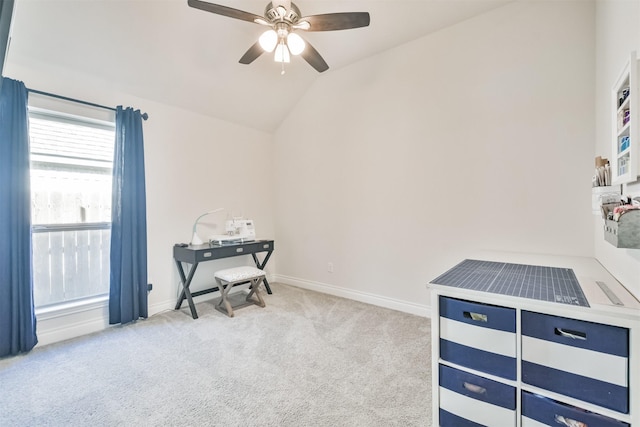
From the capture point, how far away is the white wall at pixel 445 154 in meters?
2.32

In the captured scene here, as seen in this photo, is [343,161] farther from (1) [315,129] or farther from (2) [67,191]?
Answer: (2) [67,191]

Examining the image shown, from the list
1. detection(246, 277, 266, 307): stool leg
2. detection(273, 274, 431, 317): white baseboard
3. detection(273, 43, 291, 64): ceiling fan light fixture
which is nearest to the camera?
detection(273, 43, 291, 64): ceiling fan light fixture

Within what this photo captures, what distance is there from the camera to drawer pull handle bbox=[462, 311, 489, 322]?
1.34 metres

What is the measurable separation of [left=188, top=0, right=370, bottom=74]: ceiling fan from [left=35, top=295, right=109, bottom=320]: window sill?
2790mm

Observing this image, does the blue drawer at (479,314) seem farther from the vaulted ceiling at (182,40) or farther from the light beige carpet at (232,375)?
the vaulted ceiling at (182,40)

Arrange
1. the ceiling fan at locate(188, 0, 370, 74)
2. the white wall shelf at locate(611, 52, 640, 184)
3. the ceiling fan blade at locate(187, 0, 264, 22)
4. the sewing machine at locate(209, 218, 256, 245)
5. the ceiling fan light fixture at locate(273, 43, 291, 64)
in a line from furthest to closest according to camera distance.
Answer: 1. the sewing machine at locate(209, 218, 256, 245)
2. the ceiling fan light fixture at locate(273, 43, 291, 64)
3. the ceiling fan at locate(188, 0, 370, 74)
4. the ceiling fan blade at locate(187, 0, 264, 22)
5. the white wall shelf at locate(611, 52, 640, 184)

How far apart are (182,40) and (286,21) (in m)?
1.32

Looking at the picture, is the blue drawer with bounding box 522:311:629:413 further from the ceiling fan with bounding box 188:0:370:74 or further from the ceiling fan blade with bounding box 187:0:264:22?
the ceiling fan blade with bounding box 187:0:264:22

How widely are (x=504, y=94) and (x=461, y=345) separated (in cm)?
227

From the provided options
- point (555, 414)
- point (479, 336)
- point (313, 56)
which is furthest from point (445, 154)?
point (555, 414)

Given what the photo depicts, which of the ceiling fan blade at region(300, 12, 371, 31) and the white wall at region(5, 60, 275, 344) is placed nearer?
the ceiling fan blade at region(300, 12, 371, 31)

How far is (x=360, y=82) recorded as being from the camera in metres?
3.50

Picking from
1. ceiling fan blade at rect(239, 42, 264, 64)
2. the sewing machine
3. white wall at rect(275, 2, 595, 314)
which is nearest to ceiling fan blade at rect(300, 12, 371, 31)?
ceiling fan blade at rect(239, 42, 264, 64)

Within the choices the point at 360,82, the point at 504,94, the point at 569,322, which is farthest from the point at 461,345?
the point at 360,82
